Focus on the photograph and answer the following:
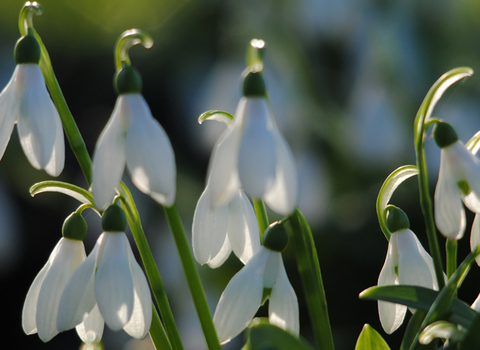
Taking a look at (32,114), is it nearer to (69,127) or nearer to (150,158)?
(69,127)

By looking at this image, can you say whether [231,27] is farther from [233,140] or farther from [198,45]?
[233,140]

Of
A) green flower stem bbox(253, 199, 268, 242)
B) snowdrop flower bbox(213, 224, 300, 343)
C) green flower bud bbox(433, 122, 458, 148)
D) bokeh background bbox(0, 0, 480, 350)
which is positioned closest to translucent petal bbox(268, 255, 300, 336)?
snowdrop flower bbox(213, 224, 300, 343)

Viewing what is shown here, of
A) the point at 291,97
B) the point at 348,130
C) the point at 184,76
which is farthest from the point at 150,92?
the point at 348,130

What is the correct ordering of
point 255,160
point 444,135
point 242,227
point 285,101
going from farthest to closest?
point 285,101 < point 242,227 < point 444,135 < point 255,160

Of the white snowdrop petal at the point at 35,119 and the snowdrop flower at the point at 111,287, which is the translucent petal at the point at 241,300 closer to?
the snowdrop flower at the point at 111,287

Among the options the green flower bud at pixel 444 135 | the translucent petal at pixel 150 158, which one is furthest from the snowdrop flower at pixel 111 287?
the green flower bud at pixel 444 135

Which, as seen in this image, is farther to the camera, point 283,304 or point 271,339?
point 283,304

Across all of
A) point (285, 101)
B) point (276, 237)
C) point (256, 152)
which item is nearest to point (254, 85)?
point (256, 152)
